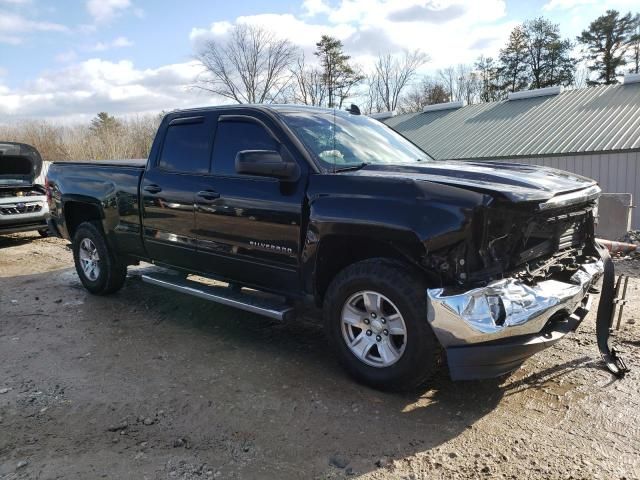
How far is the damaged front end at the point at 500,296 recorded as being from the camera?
2998 millimetres

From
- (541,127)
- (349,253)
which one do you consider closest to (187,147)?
(349,253)

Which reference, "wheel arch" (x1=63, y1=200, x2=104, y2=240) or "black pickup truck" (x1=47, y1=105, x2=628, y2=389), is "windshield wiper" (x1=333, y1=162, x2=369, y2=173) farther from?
"wheel arch" (x1=63, y1=200, x2=104, y2=240)

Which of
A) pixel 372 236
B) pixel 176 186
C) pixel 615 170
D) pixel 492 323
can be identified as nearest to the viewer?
pixel 492 323

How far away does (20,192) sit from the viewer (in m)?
10.4

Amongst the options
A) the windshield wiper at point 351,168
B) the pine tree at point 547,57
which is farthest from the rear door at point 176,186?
the pine tree at point 547,57

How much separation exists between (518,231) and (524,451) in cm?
127

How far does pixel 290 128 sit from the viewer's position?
4.13 meters

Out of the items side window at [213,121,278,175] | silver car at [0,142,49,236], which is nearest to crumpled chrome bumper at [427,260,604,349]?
side window at [213,121,278,175]

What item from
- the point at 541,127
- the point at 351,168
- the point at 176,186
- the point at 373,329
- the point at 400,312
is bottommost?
the point at 373,329

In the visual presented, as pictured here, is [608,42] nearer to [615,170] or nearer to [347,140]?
[615,170]

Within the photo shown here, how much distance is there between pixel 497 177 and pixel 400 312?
1.09 meters

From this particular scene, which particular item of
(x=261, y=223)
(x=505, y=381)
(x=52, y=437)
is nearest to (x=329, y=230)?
(x=261, y=223)

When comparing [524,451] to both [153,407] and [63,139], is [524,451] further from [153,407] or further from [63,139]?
[63,139]

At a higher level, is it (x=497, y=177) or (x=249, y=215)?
(x=497, y=177)
